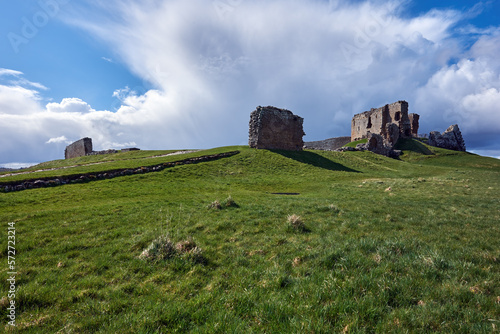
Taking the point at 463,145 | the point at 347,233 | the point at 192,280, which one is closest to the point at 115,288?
the point at 192,280

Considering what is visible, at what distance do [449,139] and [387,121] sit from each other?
60.9ft

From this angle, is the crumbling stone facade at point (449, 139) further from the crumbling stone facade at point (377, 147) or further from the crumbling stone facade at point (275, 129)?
the crumbling stone facade at point (275, 129)

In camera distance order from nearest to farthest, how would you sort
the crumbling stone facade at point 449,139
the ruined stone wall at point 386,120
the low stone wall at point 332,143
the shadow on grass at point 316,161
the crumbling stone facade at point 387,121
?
the shadow on grass at point 316,161 < the crumbling stone facade at point 449,139 < the crumbling stone facade at point 387,121 < the ruined stone wall at point 386,120 < the low stone wall at point 332,143

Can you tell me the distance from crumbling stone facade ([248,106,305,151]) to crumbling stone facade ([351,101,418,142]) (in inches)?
1456

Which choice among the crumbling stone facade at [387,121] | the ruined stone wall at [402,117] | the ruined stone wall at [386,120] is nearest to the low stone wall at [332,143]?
the ruined stone wall at [386,120]

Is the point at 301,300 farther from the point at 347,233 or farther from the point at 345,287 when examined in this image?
the point at 347,233

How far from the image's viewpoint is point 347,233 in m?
8.28

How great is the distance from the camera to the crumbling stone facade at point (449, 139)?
69.0 meters

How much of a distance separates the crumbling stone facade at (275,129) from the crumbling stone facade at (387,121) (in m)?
37.0

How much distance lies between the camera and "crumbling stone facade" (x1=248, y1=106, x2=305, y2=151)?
4150cm

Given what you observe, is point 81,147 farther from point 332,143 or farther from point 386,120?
point 386,120

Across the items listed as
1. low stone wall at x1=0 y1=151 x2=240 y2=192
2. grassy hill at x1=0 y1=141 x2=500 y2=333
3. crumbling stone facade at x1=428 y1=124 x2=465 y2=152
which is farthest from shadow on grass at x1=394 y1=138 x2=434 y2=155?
low stone wall at x1=0 y1=151 x2=240 y2=192

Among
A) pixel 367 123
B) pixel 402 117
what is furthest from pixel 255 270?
pixel 367 123

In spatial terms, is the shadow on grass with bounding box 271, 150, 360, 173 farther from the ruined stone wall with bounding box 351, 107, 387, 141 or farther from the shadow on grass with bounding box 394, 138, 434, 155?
the ruined stone wall with bounding box 351, 107, 387, 141
